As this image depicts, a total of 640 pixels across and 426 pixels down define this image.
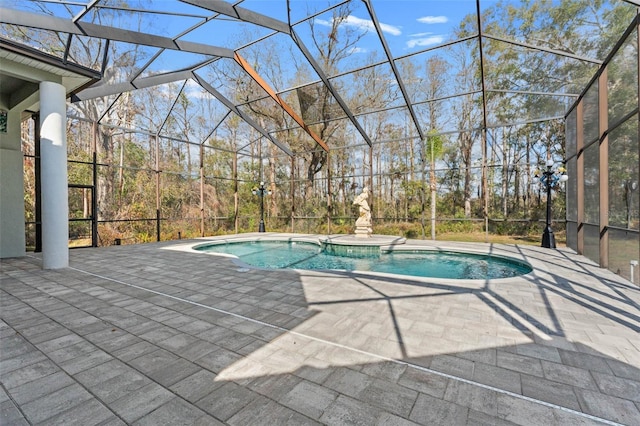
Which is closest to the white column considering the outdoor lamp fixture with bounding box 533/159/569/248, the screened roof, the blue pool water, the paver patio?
the screened roof

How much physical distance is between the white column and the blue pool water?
3237 millimetres

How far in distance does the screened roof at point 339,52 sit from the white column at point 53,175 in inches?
40.3

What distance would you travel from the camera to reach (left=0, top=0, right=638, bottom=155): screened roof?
19.5ft

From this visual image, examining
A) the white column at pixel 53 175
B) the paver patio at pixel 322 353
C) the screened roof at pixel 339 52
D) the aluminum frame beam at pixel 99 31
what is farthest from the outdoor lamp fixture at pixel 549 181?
the white column at pixel 53 175

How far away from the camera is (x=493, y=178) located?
11.8 metres

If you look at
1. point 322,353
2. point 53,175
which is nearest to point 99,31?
point 53,175

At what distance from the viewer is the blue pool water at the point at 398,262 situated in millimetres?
6504

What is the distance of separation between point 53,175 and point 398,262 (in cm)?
782

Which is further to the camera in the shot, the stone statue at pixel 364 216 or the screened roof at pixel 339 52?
the stone statue at pixel 364 216

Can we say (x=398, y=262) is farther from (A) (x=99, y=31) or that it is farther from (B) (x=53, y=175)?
(A) (x=99, y=31)

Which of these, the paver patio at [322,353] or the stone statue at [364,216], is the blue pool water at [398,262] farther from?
the paver patio at [322,353]

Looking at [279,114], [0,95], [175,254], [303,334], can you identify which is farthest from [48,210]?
[279,114]

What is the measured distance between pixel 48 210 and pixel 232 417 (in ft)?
20.5

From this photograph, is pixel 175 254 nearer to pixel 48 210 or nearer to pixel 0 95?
pixel 48 210
